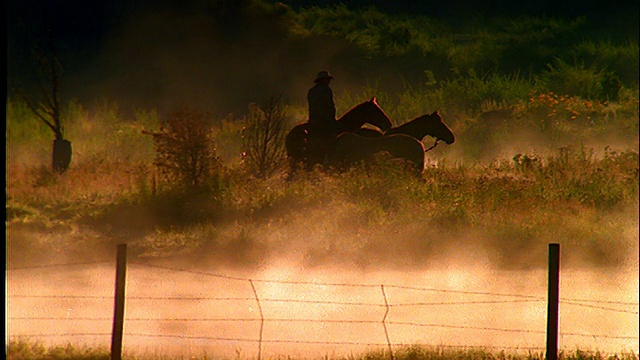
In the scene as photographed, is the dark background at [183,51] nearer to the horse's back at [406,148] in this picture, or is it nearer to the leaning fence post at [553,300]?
the horse's back at [406,148]

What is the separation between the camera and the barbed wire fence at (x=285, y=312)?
8.16m

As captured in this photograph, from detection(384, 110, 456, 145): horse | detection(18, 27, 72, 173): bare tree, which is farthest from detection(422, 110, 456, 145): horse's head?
detection(18, 27, 72, 173): bare tree

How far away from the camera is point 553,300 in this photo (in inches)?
268

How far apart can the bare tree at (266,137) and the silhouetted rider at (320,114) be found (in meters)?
0.34

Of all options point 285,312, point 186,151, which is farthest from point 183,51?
point 285,312

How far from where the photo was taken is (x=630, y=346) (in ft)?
27.7

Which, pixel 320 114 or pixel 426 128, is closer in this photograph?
pixel 320 114

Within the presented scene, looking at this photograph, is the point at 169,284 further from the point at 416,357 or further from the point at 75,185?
the point at 416,357

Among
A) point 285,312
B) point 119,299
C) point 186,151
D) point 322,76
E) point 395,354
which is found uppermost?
point 322,76


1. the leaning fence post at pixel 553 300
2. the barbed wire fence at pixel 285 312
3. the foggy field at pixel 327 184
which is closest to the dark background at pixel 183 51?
the foggy field at pixel 327 184

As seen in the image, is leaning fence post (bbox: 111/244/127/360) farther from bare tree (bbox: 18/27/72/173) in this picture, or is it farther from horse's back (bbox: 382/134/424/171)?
horse's back (bbox: 382/134/424/171)

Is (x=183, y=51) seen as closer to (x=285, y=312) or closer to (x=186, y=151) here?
(x=186, y=151)

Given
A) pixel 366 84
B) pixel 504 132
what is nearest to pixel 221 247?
pixel 366 84

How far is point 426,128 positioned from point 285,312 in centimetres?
393
